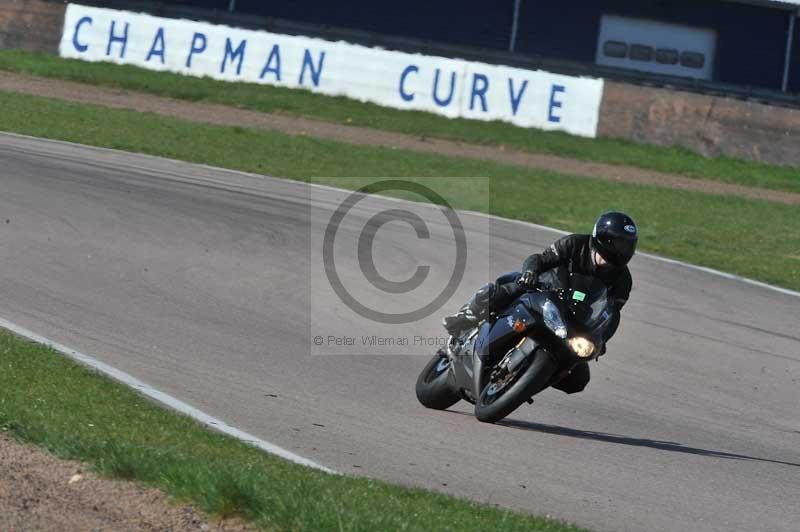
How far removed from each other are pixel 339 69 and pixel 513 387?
19.8 meters

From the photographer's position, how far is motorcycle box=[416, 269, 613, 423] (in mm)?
8172

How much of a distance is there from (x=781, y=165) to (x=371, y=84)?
27.6 feet

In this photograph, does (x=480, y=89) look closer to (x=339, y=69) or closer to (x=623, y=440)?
(x=339, y=69)

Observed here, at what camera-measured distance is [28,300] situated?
1084 cm

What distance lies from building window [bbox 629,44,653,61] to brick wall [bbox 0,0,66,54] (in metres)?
17.7

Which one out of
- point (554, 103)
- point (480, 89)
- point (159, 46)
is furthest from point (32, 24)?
point (554, 103)

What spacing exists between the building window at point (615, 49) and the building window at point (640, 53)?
0.21 m

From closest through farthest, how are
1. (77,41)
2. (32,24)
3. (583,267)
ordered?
1. (583,267)
2. (77,41)
3. (32,24)

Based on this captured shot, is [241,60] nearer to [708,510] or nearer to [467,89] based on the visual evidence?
[467,89]

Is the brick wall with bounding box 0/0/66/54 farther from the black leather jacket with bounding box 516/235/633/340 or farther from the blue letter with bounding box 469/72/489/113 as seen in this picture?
the black leather jacket with bounding box 516/235/633/340

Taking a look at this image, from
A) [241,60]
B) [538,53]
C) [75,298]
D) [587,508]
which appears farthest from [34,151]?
[538,53]

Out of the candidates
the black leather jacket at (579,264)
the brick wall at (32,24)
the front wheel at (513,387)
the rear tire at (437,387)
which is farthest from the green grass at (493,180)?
the front wheel at (513,387)

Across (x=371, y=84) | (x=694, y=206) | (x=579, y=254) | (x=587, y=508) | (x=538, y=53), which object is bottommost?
(x=587, y=508)

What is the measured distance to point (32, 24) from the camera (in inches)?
1115
